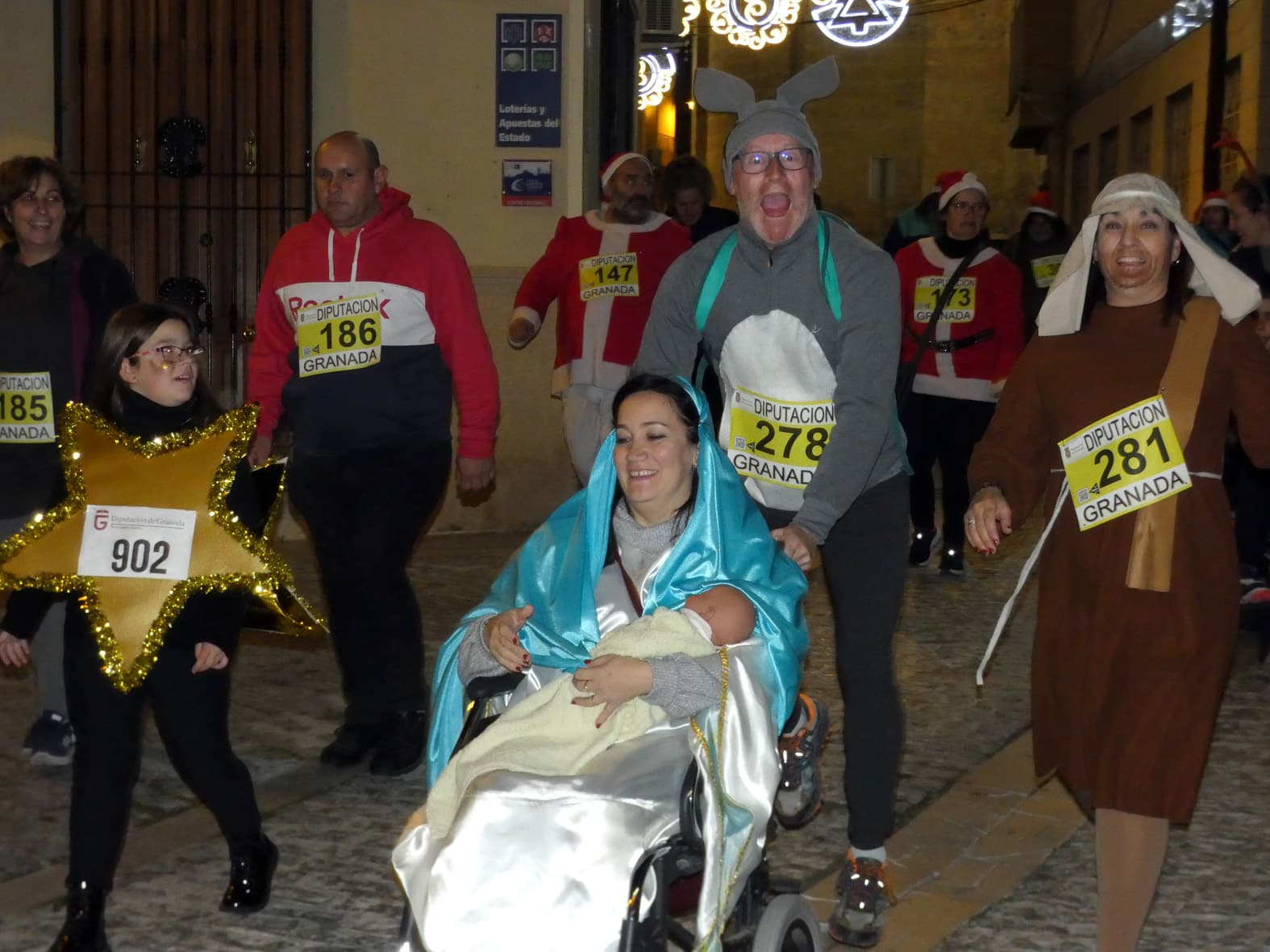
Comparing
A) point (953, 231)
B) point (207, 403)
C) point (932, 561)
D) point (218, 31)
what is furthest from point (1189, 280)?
point (218, 31)

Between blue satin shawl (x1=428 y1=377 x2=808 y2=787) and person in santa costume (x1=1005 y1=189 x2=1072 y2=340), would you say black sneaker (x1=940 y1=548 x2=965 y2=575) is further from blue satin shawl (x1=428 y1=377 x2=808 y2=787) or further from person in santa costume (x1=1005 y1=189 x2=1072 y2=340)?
blue satin shawl (x1=428 y1=377 x2=808 y2=787)

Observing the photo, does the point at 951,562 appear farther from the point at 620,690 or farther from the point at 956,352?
the point at 620,690

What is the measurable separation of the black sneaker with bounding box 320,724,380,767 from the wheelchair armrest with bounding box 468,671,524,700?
7.55 feet

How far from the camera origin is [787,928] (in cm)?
368

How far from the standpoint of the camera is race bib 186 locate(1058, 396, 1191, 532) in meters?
3.97

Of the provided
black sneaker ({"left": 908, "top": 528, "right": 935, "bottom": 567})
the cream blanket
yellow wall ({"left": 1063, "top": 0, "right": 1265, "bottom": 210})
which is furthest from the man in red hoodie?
yellow wall ({"left": 1063, "top": 0, "right": 1265, "bottom": 210})

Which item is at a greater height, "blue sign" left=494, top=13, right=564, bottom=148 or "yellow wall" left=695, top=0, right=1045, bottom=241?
"yellow wall" left=695, top=0, right=1045, bottom=241

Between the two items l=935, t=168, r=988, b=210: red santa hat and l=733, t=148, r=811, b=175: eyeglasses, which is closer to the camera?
l=733, t=148, r=811, b=175: eyeglasses

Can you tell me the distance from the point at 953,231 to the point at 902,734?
5543 millimetres

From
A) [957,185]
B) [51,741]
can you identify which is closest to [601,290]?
[957,185]

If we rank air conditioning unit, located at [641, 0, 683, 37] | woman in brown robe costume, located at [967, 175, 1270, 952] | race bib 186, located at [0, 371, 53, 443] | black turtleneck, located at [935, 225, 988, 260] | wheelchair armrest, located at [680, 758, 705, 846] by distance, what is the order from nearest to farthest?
wheelchair armrest, located at [680, 758, 705, 846] < woman in brown robe costume, located at [967, 175, 1270, 952] < race bib 186, located at [0, 371, 53, 443] < black turtleneck, located at [935, 225, 988, 260] < air conditioning unit, located at [641, 0, 683, 37]

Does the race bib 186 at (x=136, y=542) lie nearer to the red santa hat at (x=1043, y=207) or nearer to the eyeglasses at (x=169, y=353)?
the eyeglasses at (x=169, y=353)

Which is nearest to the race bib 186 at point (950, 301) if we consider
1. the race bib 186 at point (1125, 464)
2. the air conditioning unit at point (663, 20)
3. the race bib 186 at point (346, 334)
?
the race bib 186 at point (346, 334)

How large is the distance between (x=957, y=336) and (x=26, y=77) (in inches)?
221
